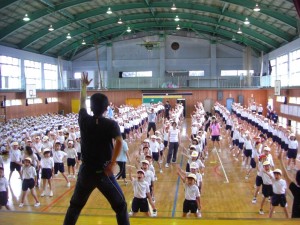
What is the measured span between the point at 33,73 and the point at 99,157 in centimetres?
3226

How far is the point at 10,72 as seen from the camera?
29125 millimetres

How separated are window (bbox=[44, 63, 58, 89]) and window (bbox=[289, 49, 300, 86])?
2333 centimetres

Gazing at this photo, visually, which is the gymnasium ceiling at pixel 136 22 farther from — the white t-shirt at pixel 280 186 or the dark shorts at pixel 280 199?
the dark shorts at pixel 280 199

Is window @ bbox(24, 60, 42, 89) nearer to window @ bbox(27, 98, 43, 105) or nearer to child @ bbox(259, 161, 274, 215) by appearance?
window @ bbox(27, 98, 43, 105)

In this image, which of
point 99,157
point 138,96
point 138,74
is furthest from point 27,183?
point 138,74

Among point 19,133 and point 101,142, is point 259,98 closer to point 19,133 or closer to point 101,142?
point 19,133

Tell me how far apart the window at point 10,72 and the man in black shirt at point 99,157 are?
2474cm

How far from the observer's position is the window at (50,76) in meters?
35.4

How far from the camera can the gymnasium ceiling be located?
24.3 metres

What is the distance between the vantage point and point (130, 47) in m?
40.0

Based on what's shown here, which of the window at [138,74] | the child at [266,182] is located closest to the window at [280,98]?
the window at [138,74]

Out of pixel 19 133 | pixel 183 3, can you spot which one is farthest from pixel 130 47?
pixel 19 133

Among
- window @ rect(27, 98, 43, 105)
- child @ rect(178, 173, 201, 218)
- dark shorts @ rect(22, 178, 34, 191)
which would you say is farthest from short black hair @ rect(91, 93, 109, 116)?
window @ rect(27, 98, 43, 105)

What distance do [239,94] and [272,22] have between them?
1041 centimetres
